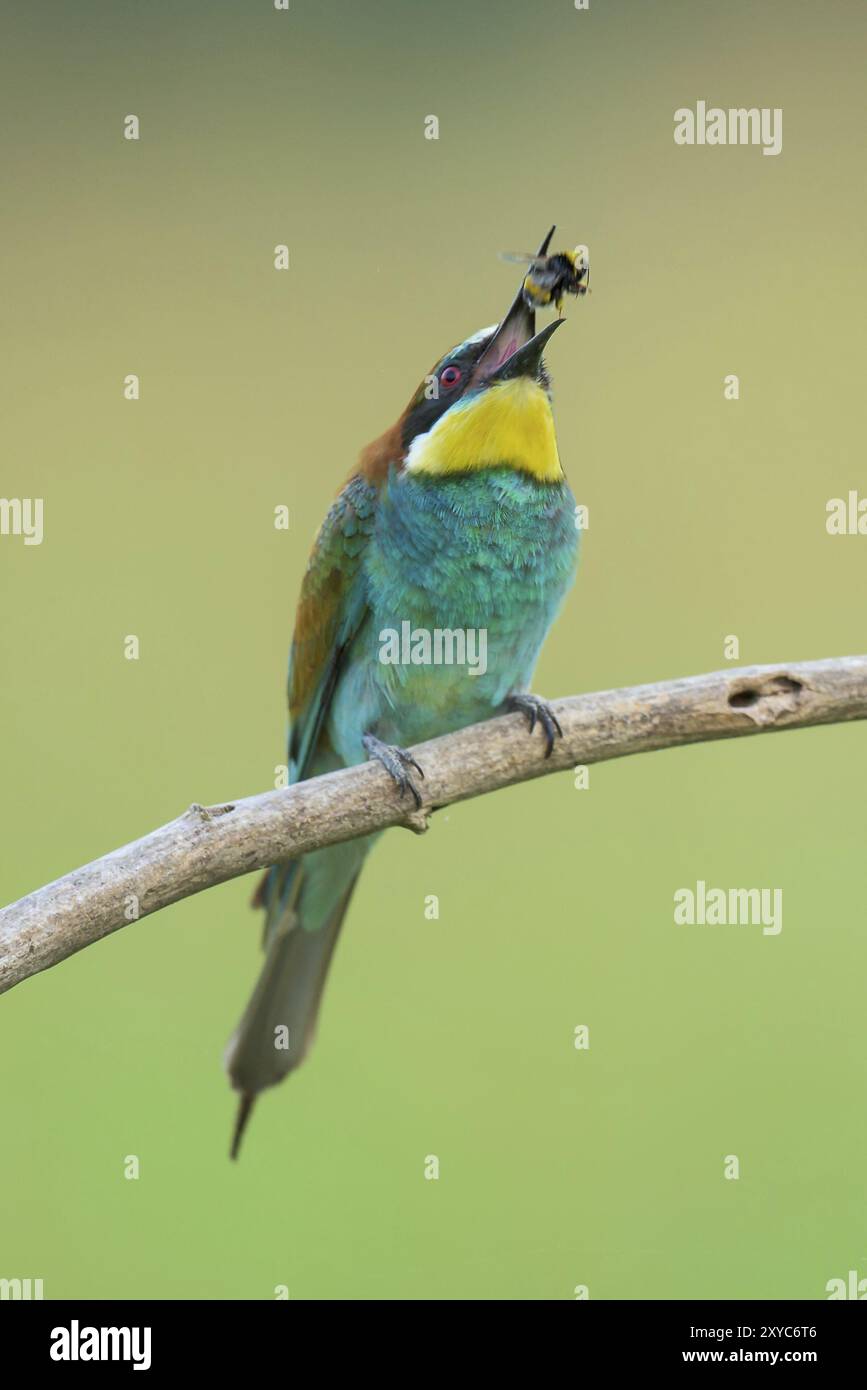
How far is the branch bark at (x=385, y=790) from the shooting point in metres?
1.53

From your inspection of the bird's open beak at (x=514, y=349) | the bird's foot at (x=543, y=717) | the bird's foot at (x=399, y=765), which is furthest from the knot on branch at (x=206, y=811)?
the bird's open beak at (x=514, y=349)

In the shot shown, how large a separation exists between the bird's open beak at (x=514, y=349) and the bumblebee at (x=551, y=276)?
0.01 metres

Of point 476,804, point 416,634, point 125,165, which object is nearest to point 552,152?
point 125,165

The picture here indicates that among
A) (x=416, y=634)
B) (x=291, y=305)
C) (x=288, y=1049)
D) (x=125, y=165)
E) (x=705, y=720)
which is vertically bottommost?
(x=288, y=1049)

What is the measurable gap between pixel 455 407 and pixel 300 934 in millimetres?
845

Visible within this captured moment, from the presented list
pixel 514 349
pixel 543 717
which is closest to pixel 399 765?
pixel 543 717

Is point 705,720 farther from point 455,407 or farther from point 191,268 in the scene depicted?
point 191,268

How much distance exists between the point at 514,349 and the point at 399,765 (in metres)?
0.61

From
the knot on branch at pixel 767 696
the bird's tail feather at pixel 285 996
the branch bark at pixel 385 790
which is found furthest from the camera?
the bird's tail feather at pixel 285 996

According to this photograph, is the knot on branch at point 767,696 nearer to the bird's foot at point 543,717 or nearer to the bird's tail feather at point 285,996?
the bird's foot at point 543,717

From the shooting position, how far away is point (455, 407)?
6.46 ft

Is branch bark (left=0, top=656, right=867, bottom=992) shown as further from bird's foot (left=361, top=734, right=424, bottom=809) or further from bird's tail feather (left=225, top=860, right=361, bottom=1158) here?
bird's tail feather (left=225, top=860, right=361, bottom=1158)

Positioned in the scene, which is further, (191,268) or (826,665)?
(191,268)

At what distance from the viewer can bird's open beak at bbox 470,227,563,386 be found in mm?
1900
